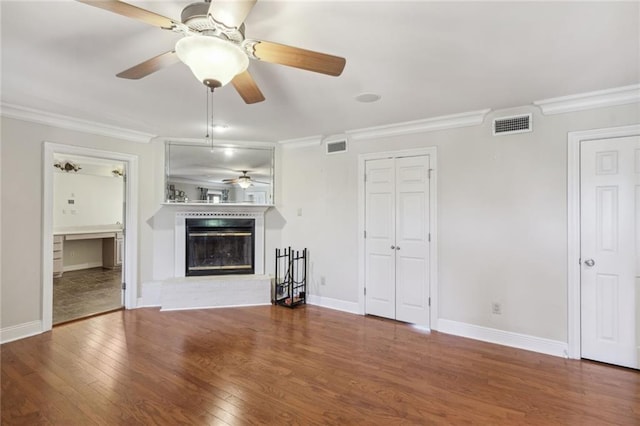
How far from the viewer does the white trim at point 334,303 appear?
4.27 m

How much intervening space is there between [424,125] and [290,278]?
281 cm

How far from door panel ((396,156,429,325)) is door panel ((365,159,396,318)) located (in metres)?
0.09

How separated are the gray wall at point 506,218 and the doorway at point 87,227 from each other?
5191 mm

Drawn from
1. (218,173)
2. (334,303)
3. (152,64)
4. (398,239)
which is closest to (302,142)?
(218,173)

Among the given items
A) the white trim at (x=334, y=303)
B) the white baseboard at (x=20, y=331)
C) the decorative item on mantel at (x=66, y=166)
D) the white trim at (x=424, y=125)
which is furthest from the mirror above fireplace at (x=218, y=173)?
the decorative item on mantel at (x=66, y=166)

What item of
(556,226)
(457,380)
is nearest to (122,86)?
(457,380)

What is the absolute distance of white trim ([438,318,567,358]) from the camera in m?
3.04

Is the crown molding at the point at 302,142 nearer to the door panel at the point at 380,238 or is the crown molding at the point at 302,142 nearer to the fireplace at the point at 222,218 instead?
the door panel at the point at 380,238

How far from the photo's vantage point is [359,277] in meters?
4.22

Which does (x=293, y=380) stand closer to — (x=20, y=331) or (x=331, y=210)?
(x=331, y=210)

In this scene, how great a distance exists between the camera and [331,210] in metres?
4.48

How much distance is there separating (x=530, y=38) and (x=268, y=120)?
103 inches

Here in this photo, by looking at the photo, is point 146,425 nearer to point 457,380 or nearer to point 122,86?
point 457,380

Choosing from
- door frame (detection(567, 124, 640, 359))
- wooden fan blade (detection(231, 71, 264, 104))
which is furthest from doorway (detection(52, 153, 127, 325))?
door frame (detection(567, 124, 640, 359))
